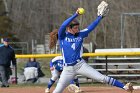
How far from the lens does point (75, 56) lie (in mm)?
10117

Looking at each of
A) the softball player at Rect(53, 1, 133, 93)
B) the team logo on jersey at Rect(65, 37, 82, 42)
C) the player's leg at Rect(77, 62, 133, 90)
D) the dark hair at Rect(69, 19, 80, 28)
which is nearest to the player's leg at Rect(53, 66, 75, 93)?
the softball player at Rect(53, 1, 133, 93)

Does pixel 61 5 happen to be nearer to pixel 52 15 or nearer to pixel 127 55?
pixel 52 15

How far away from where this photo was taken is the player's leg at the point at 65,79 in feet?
32.0

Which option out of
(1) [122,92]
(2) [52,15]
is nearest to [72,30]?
(1) [122,92]

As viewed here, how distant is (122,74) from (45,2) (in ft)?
149

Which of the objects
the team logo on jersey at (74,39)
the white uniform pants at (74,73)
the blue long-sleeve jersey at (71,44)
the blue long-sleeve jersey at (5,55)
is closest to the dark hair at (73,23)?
the blue long-sleeve jersey at (71,44)

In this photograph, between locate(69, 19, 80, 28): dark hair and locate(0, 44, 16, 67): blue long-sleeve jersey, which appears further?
locate(0, 44, 16, 67): blue long-sleeve jersey

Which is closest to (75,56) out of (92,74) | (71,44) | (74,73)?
(71,44)

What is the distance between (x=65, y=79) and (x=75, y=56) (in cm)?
60

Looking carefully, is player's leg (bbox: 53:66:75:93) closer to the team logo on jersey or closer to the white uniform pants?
the white uniform pants

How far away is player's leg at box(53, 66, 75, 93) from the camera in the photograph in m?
9.76

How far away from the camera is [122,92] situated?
13.3 m

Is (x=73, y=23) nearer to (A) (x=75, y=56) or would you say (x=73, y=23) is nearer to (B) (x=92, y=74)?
(A) (x=75, y=56)

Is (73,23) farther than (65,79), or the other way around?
(73,23)
